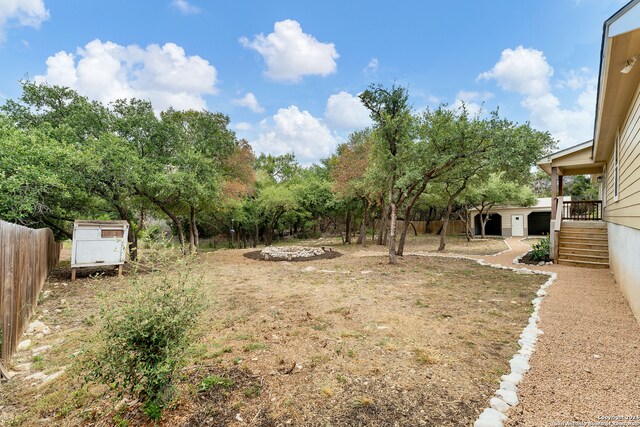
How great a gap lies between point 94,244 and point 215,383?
6619 mm

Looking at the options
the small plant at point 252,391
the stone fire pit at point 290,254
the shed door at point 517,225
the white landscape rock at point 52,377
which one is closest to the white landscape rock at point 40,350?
the white landscape rock at point 52,377

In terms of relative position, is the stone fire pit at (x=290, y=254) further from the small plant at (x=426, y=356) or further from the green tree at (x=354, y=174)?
the small plant at (x=426, y=356)

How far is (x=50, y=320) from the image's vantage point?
4395 mm

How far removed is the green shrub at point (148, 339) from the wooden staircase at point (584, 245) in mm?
10473

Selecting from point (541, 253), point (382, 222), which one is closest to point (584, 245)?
point (541, 253)

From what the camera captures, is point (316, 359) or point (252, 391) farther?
point (316, 359)

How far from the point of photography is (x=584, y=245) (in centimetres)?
878

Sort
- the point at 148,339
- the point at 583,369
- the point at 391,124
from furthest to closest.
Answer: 1. the point at 391,124
2. the point at 583,369
3. the point at 148,339

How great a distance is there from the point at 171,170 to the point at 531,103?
16.9 metres

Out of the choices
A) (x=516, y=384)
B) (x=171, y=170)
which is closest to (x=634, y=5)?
(x=516, y=384)

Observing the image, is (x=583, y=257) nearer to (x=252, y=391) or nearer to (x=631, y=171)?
(x=631, y=171)

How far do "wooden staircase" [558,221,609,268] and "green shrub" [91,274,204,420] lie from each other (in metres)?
10.5

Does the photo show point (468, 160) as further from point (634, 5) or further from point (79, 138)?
point (79, 138)

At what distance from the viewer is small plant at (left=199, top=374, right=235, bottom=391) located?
2420mm
